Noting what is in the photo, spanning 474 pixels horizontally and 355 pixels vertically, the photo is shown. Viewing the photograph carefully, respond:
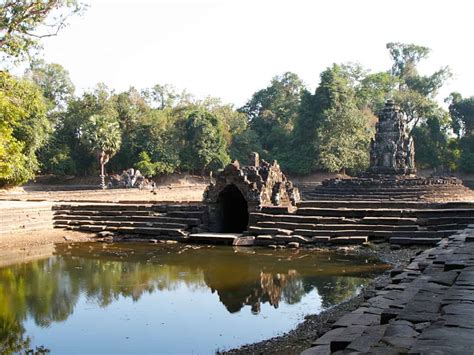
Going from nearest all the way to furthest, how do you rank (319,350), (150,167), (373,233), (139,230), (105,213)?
(319,350) < (373,233) < (139,230) < (105,213) < (150,167)

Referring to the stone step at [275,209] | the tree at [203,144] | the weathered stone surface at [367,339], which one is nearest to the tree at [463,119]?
the tree at [203,144]

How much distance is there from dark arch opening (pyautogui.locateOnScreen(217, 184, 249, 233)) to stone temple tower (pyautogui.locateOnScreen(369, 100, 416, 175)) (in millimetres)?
15121

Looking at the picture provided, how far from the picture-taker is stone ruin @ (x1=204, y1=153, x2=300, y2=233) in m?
19.8

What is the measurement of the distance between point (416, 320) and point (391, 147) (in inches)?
1208

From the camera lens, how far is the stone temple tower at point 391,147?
3391cm

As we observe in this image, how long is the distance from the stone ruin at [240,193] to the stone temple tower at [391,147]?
1401 centimetres

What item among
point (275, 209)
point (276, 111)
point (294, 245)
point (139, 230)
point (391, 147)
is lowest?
point (294, 245)

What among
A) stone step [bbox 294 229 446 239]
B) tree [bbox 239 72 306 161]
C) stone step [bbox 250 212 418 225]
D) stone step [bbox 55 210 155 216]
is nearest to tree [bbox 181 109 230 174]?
tree [bbox 239 72 306 161]

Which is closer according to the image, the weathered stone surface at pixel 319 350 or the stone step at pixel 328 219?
the weathered stone surface at pixel 319 350

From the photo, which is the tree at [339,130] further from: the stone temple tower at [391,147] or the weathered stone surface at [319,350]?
the weathered stone surface at [319,350]

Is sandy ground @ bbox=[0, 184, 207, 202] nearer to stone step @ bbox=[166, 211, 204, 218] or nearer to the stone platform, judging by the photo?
stone step @ bbox=[166, 211, 204, 218]

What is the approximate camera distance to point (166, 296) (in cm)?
1156

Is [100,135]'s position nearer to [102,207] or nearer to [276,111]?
[102,207]

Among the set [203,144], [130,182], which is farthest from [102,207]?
[203,144]
